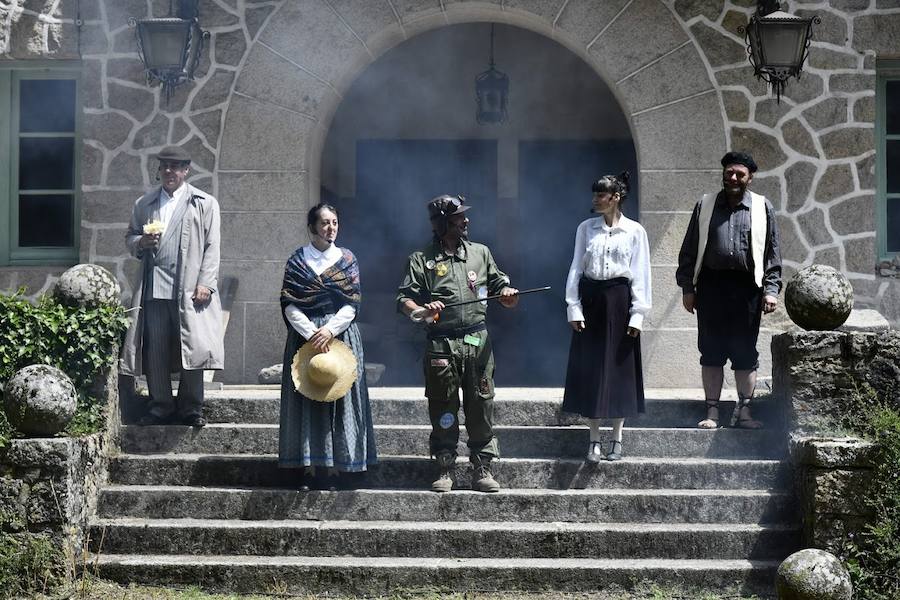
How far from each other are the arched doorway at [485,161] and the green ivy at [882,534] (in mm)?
5443

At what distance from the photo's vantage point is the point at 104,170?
9617 millimetres

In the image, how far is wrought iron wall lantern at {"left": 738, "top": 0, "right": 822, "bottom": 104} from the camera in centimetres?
862

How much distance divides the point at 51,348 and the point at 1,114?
139 inches

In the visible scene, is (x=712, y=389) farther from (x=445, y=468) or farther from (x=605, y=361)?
(x=445, y=468)

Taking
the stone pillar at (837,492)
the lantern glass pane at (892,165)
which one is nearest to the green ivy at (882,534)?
the stone pillar at (837,492)

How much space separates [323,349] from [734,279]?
2.46m

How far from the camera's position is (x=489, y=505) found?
22.6 ft

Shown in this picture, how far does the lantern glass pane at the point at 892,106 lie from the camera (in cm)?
961

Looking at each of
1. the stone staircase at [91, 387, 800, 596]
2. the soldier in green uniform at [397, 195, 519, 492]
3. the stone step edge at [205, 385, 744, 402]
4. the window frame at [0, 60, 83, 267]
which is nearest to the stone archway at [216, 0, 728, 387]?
the stone step edge at [205, 385, 744, 402]

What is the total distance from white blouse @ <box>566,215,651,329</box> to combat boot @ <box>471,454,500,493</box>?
95 cm

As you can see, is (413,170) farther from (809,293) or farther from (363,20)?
(809,293)

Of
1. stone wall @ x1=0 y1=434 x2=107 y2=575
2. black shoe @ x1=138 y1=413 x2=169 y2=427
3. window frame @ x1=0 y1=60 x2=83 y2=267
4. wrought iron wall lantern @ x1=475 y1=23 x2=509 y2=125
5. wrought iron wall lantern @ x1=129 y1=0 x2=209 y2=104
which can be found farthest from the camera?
wrought iron wall lantern @ x1=475 y1=23 x2=509 y2=125

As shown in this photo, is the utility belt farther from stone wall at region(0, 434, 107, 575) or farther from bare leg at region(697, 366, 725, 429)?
stone wall at region(0, 434, 107, 575)

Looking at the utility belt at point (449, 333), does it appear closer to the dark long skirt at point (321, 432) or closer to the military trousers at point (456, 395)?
the military trousers at point (456, 395)
